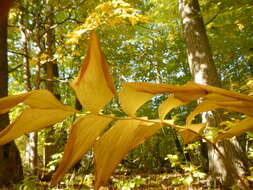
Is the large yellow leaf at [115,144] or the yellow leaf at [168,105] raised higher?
the yellow leaf at [168,105]

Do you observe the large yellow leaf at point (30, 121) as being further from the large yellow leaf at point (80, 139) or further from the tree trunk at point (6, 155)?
the tree trunk at point (6, 155)

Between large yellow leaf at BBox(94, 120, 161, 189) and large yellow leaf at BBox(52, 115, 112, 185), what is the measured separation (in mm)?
12

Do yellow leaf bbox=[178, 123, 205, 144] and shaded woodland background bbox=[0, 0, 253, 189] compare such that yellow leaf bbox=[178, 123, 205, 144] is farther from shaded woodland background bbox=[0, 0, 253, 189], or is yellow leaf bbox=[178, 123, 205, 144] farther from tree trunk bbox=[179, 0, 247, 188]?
tree trunk bbox=[179, 0, 247, 188]

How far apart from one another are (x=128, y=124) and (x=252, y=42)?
4.54 metres

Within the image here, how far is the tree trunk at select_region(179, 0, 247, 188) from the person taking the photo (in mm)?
2354

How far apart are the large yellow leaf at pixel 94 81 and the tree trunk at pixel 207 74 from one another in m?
2.16

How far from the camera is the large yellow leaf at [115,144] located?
195 millimetres

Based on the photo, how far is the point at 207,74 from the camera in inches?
103

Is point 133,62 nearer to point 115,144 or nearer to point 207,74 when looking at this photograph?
point 207,74

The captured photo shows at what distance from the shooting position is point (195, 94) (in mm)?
175

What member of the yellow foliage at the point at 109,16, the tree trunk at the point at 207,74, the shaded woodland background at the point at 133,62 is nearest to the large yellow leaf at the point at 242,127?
the shaded woodland background at the point at 133,62

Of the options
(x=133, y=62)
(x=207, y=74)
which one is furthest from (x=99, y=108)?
(x=133, y=62)

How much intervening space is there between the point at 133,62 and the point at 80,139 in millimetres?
5944

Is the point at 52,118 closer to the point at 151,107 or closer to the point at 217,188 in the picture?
the point at 217,188
